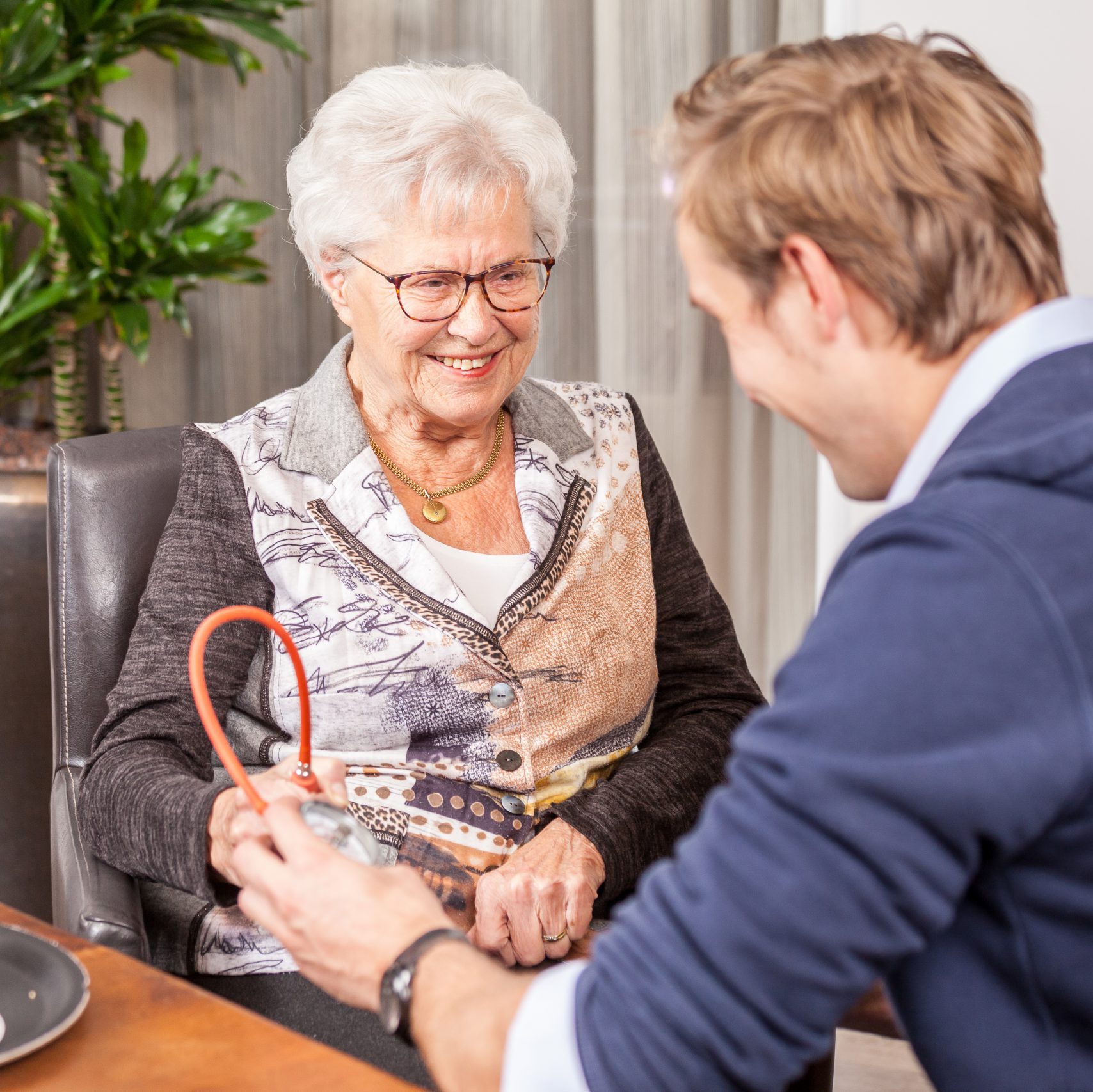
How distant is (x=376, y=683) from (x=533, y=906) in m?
0.30

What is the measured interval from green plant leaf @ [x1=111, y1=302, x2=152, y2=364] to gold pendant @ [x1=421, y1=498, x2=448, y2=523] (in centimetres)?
110

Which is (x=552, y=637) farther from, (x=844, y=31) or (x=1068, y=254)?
(x=844, y=31)

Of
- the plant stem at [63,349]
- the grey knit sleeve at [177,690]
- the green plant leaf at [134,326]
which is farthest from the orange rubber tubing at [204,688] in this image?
the plant stem at [63,349]

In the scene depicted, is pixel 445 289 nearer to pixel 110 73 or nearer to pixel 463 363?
pixel 463 363

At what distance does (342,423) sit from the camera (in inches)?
58.7

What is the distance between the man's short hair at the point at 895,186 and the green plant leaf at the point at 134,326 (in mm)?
1839

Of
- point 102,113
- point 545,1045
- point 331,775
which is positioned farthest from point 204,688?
point 102,113

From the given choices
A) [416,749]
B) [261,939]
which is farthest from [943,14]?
[261,939]

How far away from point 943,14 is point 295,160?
1061mm

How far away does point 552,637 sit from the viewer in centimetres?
145

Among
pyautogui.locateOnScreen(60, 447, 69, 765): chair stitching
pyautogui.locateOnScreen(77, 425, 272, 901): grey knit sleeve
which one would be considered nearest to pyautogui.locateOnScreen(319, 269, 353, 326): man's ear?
pyautogui.locateOnScreen(77, 425, 272, 901): grey knit sleeve

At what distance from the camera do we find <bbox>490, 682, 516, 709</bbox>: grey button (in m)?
1.39

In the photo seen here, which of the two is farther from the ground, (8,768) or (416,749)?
(416,749)

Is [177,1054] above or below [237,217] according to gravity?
below
